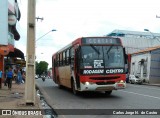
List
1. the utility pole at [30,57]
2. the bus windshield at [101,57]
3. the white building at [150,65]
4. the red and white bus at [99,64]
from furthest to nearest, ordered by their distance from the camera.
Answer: the white building at [150,65] < the bus windshield at [101,57] < the red and white bus at [99,64] < the utility pole at [30,57]

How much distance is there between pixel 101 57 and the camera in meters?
18.5

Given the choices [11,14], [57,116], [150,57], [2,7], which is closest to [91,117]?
[57,116]

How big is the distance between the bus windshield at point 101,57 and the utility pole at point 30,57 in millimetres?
3931

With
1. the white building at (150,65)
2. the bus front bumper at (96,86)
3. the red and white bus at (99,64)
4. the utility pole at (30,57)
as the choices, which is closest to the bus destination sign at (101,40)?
the red and white bus at (99,64)

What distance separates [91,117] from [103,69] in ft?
22.3

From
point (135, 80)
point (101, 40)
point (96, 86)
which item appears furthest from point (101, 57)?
point (135, 80)

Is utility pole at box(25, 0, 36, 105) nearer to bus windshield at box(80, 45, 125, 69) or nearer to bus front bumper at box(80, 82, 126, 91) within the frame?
bus front bumper at box(80, 82, 126, 91)

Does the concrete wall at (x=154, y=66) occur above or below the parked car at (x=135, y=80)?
above

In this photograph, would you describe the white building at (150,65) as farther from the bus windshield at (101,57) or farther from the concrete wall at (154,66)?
the bus windshield at (101,57)

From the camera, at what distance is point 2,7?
21219mm

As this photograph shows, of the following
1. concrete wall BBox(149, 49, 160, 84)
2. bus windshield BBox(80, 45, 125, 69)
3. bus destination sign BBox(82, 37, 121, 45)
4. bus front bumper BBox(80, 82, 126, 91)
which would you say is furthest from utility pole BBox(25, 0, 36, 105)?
concrete wall BBox(149, 49, 160, 84)

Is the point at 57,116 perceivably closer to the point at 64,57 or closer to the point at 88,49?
the point at 88,49

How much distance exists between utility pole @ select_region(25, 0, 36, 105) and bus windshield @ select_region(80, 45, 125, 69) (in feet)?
12.9

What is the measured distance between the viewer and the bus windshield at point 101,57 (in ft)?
60.4
